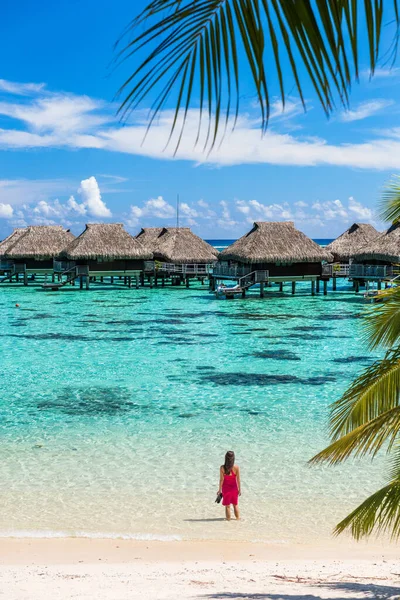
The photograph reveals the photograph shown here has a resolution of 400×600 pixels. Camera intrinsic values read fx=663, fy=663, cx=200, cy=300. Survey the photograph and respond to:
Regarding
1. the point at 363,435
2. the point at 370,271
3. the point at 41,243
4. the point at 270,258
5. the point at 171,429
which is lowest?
the point at 171,429

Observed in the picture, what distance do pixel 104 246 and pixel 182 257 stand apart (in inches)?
230

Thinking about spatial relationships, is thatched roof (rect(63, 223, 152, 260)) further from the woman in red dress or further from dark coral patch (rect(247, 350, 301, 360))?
the woman in red dress

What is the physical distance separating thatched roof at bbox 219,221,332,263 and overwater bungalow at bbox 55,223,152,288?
675 cm

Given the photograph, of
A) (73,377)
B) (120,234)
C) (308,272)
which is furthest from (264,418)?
(120,234)

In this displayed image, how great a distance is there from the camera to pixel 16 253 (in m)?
49.4

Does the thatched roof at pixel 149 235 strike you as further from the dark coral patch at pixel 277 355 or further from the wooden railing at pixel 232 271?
the dark coral patch at pixel 277 355

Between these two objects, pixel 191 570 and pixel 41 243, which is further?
pixel 41 243

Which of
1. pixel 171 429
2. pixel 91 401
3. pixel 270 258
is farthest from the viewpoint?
pixel 270 258

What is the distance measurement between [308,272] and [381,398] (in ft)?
119

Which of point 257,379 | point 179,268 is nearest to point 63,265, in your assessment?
point 179,268

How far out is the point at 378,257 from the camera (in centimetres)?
3581

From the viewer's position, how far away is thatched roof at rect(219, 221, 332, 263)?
38062 millimetres

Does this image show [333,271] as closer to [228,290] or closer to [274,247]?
[274,247]

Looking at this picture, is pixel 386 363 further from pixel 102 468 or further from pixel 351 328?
pixel 351 328
